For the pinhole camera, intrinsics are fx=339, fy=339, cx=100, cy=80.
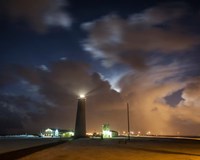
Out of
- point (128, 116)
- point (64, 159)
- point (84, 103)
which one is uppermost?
point (84, 103)

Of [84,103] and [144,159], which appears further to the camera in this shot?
[84,103]

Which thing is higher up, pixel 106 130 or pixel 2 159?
pixel 106 130

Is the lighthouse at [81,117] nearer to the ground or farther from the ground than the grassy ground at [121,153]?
farther from the ground

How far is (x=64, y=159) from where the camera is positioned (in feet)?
94.5

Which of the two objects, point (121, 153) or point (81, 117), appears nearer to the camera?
point (121, 153)

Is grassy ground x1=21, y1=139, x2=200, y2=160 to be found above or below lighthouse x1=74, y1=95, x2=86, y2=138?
below

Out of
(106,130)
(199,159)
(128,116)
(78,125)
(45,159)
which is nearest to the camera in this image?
(199,159)

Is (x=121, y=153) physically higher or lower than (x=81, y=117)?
lower

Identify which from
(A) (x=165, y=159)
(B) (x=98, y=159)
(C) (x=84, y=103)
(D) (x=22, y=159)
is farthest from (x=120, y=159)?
(C) (x=84, y=103)

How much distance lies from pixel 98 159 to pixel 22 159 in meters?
6.90

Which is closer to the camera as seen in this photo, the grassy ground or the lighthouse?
the grassy ground

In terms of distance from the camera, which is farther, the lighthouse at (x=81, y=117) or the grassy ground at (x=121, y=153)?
the lighthouse at (x=81, y=117)

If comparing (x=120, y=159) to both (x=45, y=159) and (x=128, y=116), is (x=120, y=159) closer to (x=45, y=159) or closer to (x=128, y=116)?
(x=45, y=159)

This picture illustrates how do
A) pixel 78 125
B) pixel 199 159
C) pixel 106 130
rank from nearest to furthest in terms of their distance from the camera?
pixel 199 159
pixel 78 125
pixel 106 130
